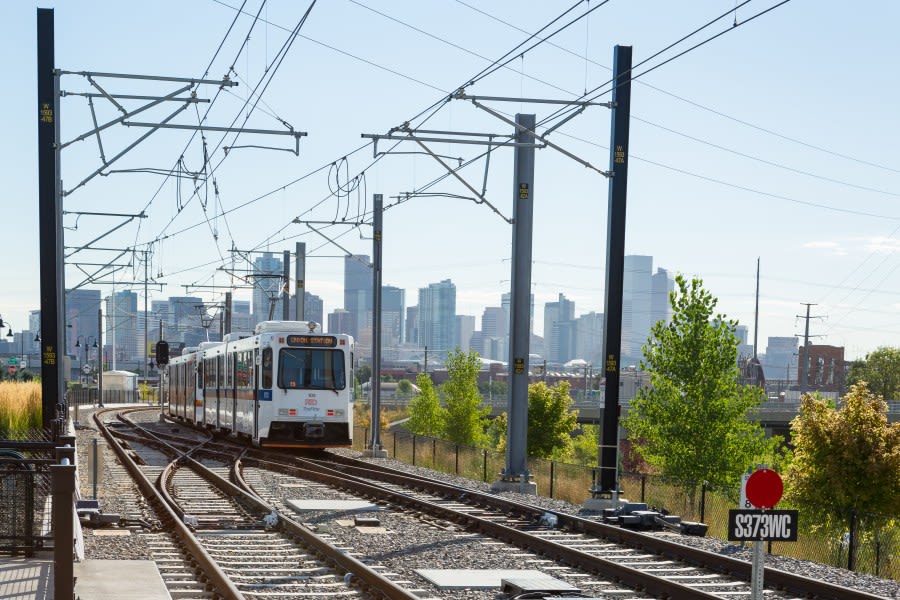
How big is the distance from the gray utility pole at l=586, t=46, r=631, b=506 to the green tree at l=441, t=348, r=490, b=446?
1731 inches

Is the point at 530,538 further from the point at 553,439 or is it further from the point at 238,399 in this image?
the point at 553,439

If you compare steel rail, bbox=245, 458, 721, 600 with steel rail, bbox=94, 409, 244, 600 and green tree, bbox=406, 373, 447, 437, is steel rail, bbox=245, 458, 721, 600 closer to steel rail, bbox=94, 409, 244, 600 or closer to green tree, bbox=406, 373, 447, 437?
steel rail, bbox=94, 409, 244, 600

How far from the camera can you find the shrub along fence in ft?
65.9

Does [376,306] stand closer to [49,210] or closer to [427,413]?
[49,210]

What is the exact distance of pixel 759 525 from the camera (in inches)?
336

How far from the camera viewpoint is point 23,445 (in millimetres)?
12203

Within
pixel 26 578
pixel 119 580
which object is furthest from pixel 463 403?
pixel 26 578

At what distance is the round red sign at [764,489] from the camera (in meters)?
8.98

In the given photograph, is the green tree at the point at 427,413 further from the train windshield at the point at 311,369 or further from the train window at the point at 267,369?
the train window at the point at 267,369

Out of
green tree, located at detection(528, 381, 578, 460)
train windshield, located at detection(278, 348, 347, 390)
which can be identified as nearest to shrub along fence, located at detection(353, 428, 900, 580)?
train windshield, located at detection(278, 348, 347, 390)

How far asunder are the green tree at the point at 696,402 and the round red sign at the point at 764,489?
101ft

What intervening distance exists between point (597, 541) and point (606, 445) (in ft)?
16.2

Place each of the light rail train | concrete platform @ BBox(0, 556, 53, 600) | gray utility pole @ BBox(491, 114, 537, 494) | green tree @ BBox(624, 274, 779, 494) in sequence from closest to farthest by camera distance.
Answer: concrete platform @ BBox(0, 556, 53, 600)
gray utility pole @ BBox(491, 114, 537, 494)
the light rail train
green tree @ BBox(624, 274, 779, 494)

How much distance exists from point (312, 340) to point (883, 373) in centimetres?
12351
